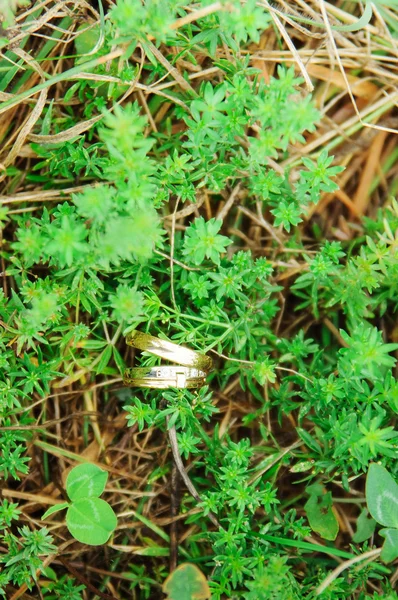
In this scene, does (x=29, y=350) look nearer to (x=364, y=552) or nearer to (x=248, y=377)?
(x=248, y=377)

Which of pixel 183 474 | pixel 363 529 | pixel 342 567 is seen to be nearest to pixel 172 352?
pixel 183 474

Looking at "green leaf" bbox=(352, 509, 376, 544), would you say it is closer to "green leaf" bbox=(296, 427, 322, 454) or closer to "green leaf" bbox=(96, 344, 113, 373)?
"green leaf" bbox=(296, 427, 322, 454)

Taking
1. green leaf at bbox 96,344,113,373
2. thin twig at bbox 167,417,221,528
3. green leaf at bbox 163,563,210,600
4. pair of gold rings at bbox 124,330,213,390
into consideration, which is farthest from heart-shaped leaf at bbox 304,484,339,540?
green leaf at bbox 96,344,113,373

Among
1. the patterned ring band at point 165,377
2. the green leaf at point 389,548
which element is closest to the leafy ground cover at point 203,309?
the green leaf at point 389,548

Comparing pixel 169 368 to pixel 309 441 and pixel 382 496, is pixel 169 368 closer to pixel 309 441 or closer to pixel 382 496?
pixel 309 441

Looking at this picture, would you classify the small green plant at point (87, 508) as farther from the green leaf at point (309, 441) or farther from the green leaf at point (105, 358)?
the green leaf at point (309, 441)

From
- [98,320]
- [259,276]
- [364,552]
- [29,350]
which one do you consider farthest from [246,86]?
[364,552]

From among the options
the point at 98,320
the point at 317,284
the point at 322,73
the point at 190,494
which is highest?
the point at 322,73
